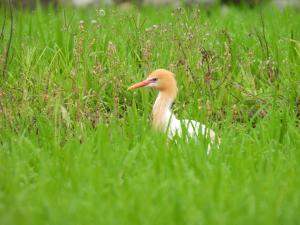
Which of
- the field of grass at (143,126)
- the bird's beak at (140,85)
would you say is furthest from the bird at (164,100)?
the field of grass at (143,126)

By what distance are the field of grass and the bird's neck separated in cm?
9

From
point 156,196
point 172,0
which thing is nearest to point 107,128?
point 156,196

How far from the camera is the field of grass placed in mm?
3762

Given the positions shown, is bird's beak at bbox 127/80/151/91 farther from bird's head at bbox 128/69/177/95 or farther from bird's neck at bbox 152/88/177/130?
bird's neck at bbox 152/88/177/130

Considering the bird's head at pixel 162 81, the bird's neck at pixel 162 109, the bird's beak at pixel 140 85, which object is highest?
the bird's head at pixel 162 81

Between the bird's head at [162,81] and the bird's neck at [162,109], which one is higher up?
the bird's head at [162,81]

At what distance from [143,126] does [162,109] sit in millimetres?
568

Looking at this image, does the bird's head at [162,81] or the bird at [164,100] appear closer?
the bird at [164,100]

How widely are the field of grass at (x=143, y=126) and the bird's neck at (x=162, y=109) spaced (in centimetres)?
9

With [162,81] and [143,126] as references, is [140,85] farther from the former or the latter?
[143,126]

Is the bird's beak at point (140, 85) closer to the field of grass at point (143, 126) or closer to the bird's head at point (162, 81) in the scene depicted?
the bird's head at point (162, 81)

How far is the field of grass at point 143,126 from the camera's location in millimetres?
3762

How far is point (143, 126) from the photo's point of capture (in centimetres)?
517

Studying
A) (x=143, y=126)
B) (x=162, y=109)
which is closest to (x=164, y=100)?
(x=162, y=109)
